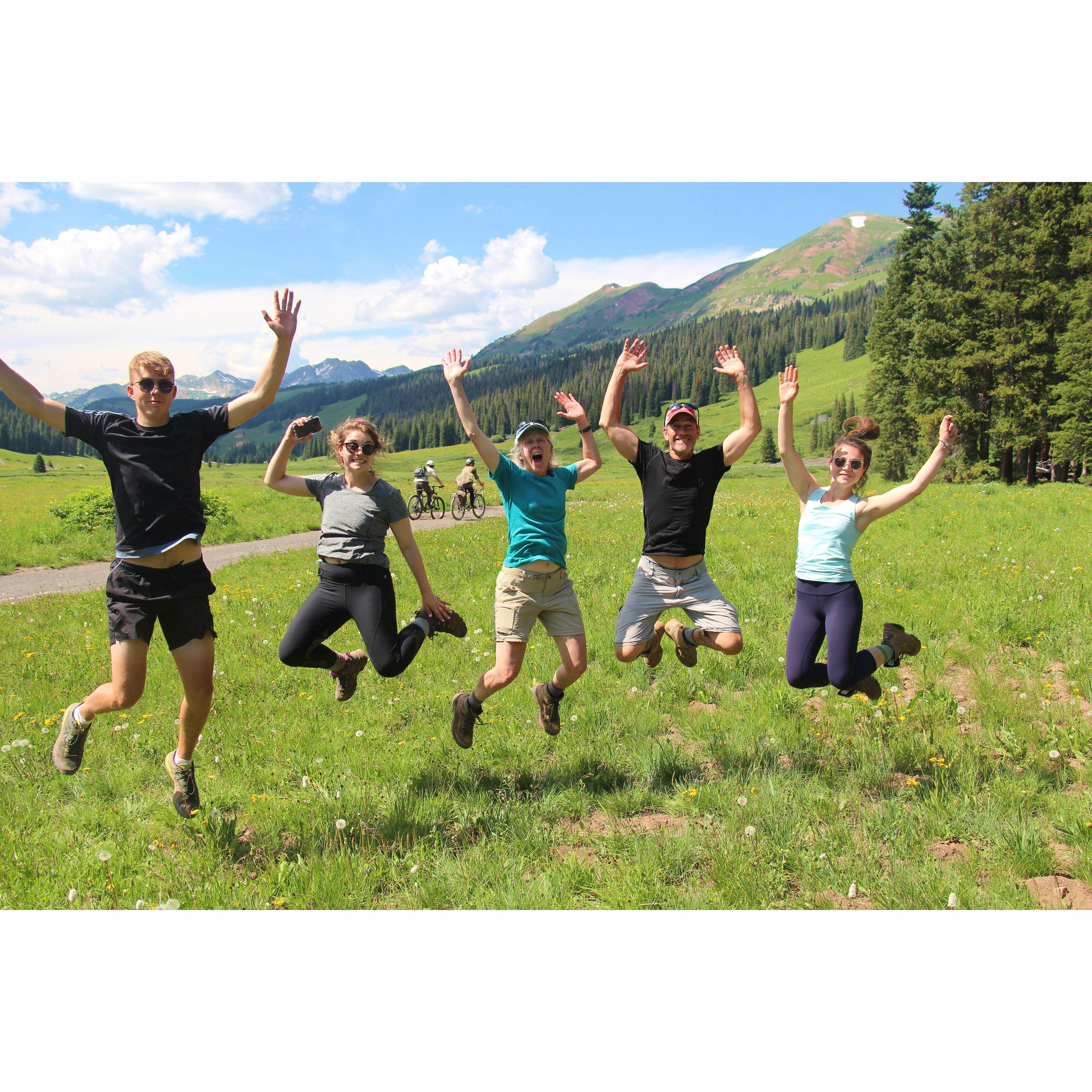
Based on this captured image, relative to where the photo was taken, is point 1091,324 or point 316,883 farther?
point 1091,324

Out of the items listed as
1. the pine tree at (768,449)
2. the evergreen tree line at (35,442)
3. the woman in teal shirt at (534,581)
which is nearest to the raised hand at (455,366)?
the woman in teal shirt at (534,581)

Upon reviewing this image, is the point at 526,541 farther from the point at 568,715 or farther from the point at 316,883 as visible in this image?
the point at 316,883

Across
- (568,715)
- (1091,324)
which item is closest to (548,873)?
(568,715)

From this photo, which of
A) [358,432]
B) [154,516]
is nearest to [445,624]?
[358,432]

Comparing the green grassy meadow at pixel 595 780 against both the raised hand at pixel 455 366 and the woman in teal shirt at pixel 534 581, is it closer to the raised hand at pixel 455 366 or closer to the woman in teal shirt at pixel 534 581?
the woman in teal shirt at pixel 534 581

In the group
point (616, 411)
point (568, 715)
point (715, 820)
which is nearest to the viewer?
point (715, 820)

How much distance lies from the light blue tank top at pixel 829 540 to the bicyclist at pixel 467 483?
66.4 ft

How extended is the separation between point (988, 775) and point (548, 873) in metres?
4.26

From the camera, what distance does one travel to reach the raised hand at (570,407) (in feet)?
19.9

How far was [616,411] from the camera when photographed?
6.11 meters

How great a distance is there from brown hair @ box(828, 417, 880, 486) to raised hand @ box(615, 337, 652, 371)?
1.86m

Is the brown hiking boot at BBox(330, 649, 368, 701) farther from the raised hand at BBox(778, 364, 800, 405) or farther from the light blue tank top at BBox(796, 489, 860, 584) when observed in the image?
the raised hand at BBox(778, 364, 800, 405)

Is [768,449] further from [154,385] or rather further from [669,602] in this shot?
[154,385]

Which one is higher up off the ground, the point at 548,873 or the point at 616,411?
the point at 616,411
